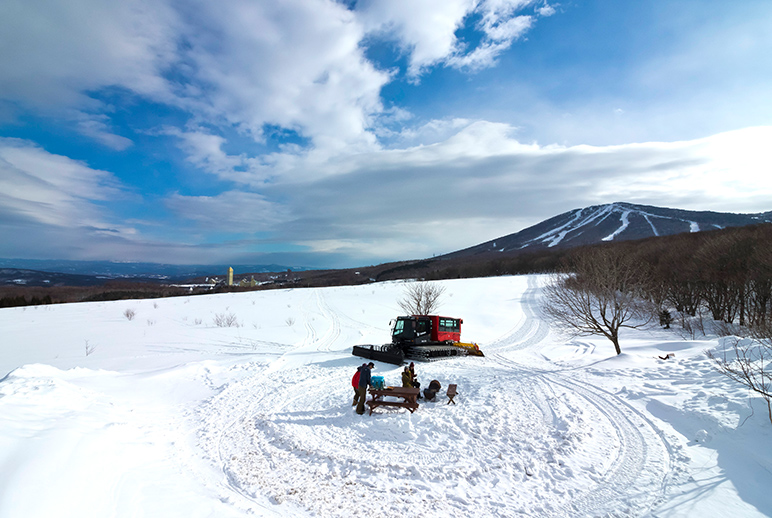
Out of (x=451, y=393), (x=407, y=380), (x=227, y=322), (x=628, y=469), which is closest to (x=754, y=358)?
(x=628, y=469)

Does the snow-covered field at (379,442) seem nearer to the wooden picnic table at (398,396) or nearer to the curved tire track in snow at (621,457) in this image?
the curved tire track in snow at (621,457)

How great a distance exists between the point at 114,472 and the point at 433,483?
5.14m

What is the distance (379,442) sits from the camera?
788 centimetres

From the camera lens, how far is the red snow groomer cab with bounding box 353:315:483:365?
16.8 m

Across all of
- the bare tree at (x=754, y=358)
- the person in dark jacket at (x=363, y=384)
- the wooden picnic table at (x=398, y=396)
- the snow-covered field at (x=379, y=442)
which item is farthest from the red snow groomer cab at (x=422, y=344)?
the bare tree at (x=754, y=358)

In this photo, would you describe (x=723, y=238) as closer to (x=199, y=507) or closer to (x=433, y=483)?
(x=433, y=483)

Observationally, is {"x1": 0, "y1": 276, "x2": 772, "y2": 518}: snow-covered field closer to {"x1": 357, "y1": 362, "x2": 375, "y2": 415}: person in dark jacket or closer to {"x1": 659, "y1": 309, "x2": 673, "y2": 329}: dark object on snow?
{"x1": 357, "y1": 362, "x2": 375, "y2": 415}: person in dark jacket

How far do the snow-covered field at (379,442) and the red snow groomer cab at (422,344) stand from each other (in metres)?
1.56

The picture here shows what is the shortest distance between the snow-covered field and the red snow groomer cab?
1557 millimetres

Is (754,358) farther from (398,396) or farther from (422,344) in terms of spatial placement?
(398,396)

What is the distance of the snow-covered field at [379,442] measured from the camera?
215 inches

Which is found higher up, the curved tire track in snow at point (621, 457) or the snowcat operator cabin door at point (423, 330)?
the snowcat operator cabin door at point (423, 330)

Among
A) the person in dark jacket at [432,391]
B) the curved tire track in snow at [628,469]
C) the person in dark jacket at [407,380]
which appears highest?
the person in dark jacket at [407,380]

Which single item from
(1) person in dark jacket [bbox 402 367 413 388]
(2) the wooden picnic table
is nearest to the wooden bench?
(2) the wooden picnic table
